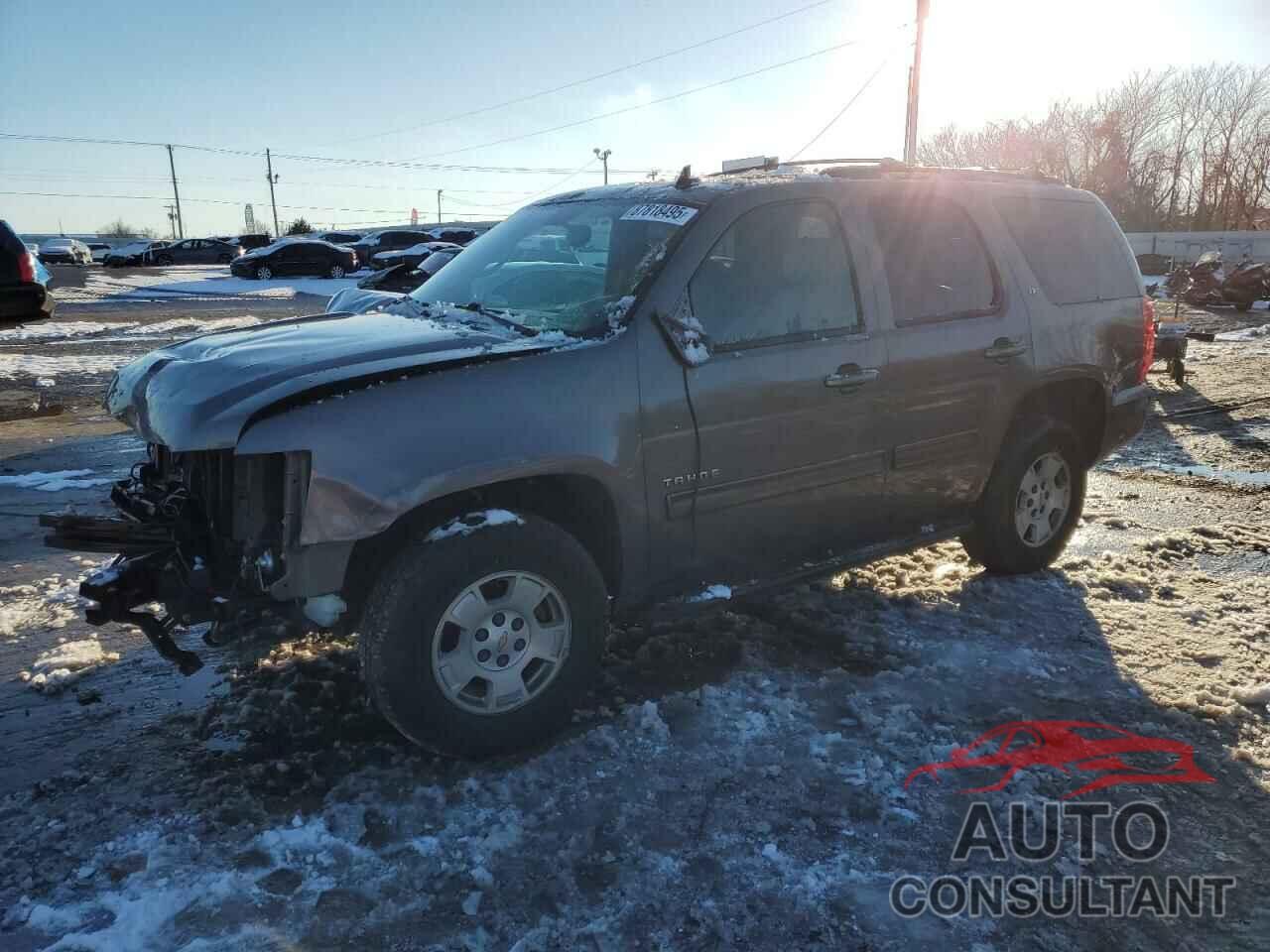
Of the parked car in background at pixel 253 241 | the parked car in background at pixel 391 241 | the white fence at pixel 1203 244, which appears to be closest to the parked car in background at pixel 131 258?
the parked car in background at pixel 253 241

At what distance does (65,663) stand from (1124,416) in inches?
208

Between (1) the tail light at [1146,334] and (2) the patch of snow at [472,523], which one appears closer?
(2) the patch of snow at [472,523]

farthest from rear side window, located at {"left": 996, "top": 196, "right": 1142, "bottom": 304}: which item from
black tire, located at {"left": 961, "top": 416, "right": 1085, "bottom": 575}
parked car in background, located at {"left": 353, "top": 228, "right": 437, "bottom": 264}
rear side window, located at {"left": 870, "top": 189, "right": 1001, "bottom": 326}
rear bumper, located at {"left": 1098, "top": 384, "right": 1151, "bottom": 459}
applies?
parked car in background, located at {"left": 353, "top": 228, "right": 437, "bottom": 264}

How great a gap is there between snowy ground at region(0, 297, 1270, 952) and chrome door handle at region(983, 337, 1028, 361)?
3.98 feet

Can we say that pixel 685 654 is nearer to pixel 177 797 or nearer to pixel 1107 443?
pixel 177 797

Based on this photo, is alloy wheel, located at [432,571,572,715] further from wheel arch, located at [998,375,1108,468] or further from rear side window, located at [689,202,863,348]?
wheel arch, located at [998,375,1108,468]

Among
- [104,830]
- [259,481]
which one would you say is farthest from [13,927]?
[259,481]

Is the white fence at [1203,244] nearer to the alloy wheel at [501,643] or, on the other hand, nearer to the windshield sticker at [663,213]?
the windshield sticker at [663,213]

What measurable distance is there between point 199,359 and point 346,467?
0.89 m

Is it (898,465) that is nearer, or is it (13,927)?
(13,927)

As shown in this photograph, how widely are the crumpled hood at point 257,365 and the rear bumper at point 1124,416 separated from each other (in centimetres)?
331

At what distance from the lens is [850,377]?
3.61m

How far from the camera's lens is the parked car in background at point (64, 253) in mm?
46719

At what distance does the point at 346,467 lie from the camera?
2.58 m
